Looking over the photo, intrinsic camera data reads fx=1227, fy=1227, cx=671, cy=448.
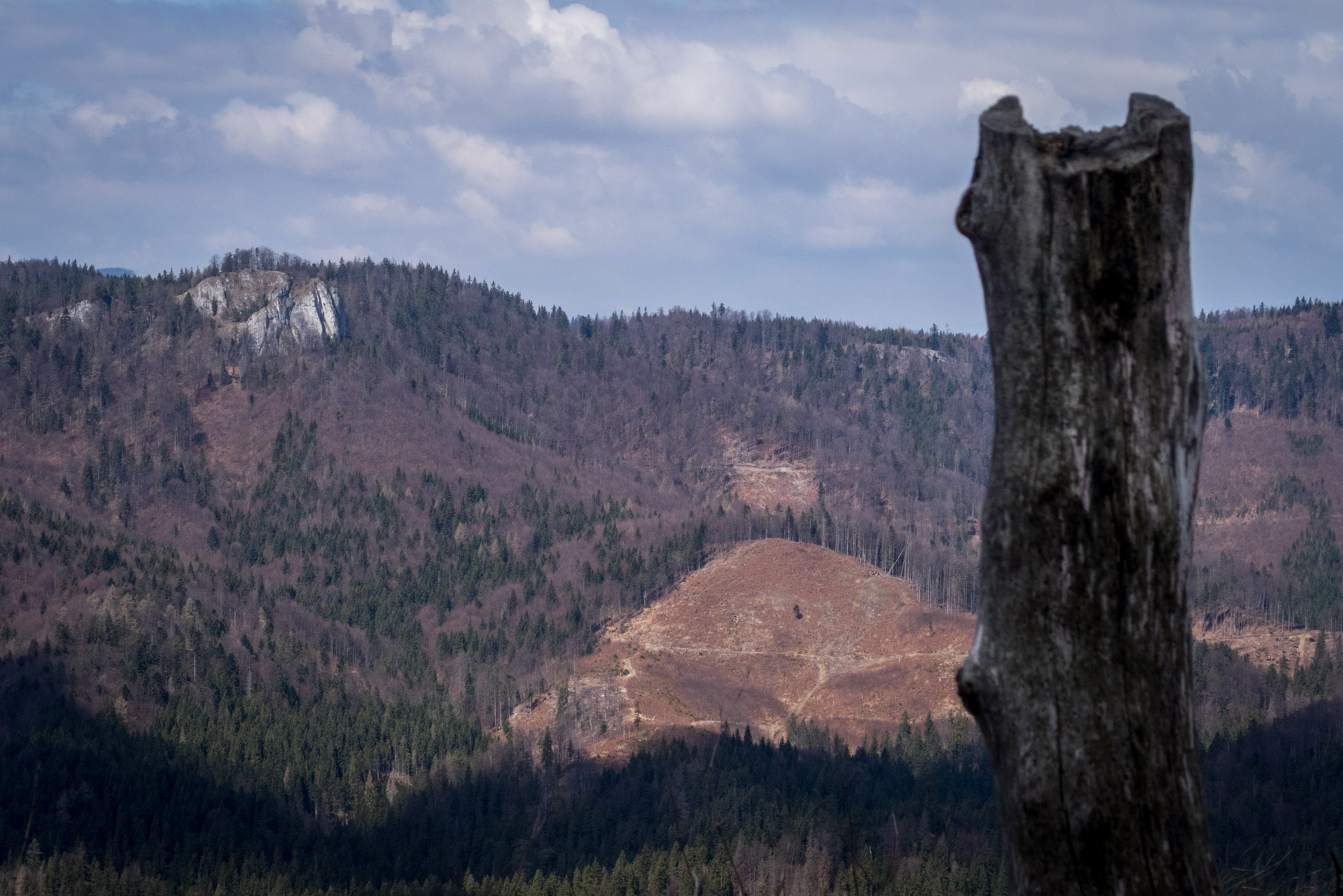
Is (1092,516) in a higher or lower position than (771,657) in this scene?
higher

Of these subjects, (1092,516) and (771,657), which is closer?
(1092,516)

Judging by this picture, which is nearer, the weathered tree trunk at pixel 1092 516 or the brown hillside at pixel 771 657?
the weathered tree trunk at pixel 1092 516

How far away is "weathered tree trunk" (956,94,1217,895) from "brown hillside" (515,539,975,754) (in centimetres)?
10841

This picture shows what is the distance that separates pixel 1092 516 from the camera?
174 inches

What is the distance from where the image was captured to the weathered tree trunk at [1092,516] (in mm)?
4355

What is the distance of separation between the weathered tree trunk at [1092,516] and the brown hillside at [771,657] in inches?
4268

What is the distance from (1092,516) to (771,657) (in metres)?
131

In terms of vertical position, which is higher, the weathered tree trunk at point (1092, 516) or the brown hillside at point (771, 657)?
the weathered tree trunk at point (1092, 516)

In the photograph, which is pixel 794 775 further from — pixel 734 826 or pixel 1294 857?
pixel 1294 857

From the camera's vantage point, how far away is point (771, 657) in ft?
436

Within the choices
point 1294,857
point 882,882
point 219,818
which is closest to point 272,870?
point 219,818

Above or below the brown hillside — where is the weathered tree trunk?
above

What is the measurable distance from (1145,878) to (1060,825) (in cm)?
33

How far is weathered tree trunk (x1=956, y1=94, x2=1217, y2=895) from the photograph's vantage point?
14.3 ft
